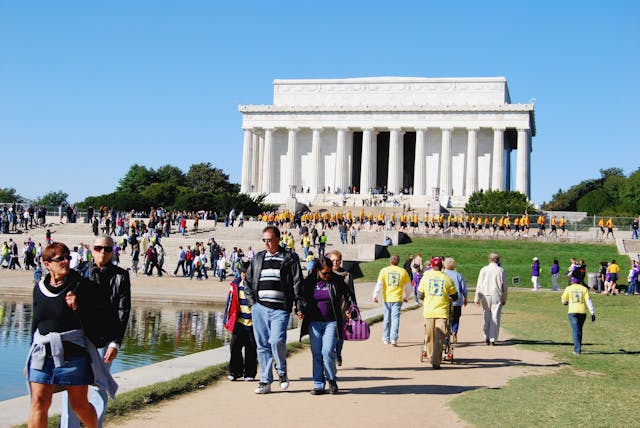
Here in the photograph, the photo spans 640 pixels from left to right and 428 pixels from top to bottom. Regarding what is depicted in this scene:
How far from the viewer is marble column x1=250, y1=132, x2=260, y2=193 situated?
91500 millimetres

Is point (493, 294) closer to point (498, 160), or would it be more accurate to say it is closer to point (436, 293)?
point (436, 293)

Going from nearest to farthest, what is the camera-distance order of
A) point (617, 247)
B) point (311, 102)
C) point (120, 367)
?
1. point (120, 367)
2. point (617, 247)
3. point (311, 102)

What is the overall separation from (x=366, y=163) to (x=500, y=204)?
2458 centimetres

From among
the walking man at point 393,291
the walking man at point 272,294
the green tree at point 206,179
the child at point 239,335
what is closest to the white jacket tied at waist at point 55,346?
the walking man at point 272,294

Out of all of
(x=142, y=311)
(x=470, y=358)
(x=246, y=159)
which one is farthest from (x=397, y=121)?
(x=470, y=358)

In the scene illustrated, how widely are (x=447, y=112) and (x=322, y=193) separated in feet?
52.1

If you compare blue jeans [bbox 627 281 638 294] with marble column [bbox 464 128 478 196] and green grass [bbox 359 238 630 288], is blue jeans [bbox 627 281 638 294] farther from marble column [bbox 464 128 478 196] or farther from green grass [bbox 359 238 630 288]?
marble column [bbox 464 128 478 196]

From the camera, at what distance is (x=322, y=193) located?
87.7 meters

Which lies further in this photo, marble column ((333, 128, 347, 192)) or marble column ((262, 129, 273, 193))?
marble column ((262, 129, 273, 193))

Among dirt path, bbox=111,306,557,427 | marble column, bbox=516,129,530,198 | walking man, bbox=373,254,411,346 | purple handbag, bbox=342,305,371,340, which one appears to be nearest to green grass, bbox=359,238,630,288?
walking man, bbox=373,254,411,346

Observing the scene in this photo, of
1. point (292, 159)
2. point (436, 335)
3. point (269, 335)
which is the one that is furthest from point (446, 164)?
point (269, 335)

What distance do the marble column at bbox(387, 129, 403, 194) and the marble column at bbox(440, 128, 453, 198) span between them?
4.61m

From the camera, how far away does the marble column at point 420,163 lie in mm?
85812

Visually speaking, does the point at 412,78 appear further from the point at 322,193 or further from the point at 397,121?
the point at 322,193
